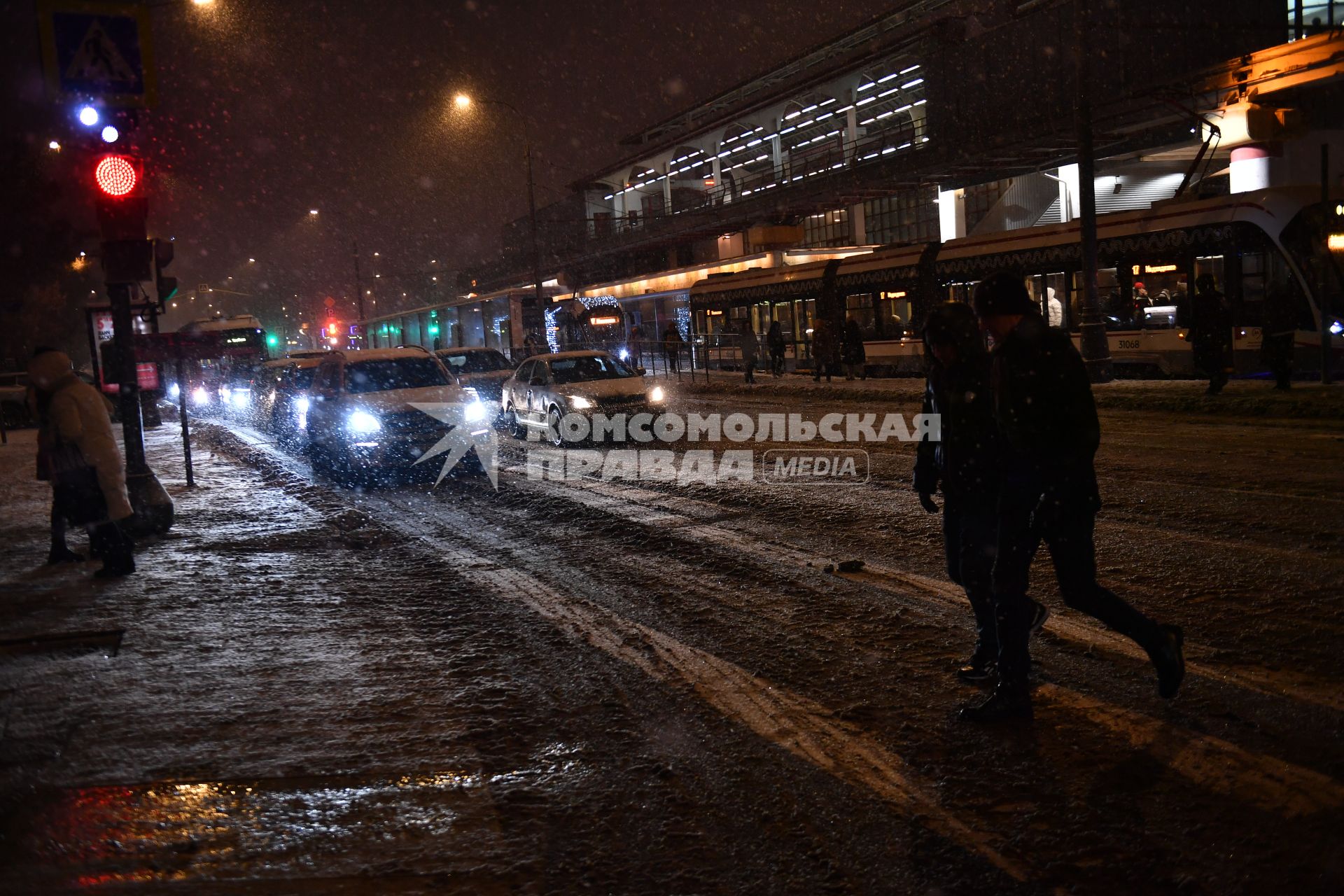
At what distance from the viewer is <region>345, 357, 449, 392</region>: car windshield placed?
1436 centimetres

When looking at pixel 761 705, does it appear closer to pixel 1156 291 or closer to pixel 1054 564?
pixel 1054 564

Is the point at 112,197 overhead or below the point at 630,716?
overhead

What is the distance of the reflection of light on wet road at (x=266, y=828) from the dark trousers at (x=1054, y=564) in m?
2.01

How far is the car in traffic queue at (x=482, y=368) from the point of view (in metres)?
22.9

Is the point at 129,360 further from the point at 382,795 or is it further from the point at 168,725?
the point at 382,795

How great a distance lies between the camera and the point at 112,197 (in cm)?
945

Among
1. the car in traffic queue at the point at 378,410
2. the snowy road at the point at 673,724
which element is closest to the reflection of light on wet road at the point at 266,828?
the snowy road at the point at 673,724

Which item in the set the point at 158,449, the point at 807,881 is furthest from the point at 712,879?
the point at 158,449

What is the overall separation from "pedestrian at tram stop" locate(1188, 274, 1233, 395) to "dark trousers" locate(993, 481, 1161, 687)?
14.3 metres

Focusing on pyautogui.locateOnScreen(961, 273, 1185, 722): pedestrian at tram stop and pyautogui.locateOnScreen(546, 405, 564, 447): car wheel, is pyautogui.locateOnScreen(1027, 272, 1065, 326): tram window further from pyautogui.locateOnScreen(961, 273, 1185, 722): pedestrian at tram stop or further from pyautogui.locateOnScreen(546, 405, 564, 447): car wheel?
pyautogui.locateOnScreen(961, 273, 1185, 722): pedestrian at tram stop

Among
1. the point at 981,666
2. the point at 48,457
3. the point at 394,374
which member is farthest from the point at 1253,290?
the point at 48,457

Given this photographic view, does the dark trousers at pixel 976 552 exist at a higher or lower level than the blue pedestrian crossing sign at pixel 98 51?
lower

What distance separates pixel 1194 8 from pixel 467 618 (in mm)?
33737

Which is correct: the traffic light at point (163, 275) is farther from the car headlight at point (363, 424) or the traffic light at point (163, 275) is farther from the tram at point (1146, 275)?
the tram at point (1146, 275)
